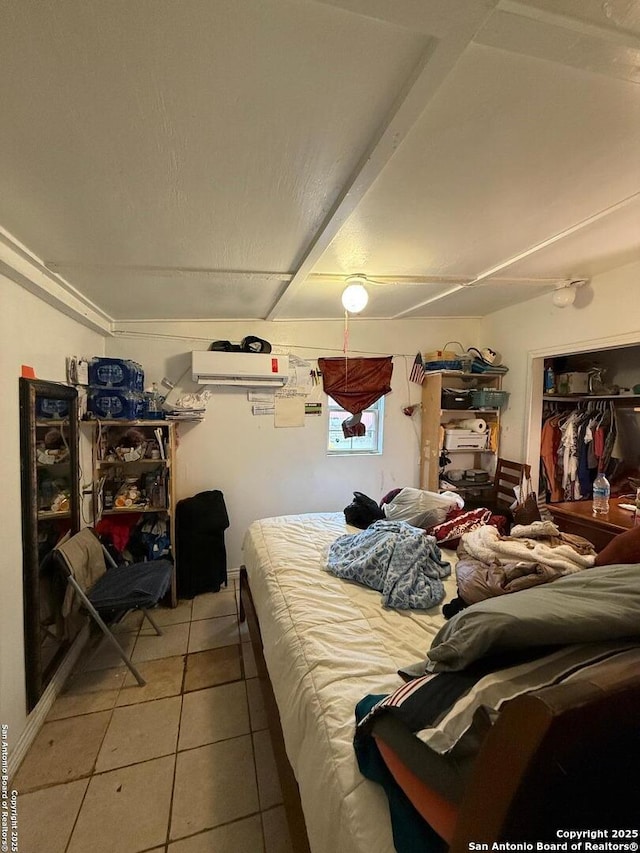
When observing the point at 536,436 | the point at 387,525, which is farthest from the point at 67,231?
the point at 536,436

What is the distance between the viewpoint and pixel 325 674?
1.19m

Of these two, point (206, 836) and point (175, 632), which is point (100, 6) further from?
point (175, 632)

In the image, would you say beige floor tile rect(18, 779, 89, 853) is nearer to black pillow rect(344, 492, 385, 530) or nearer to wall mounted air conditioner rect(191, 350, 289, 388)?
black pillow rect(344, 492, 385, 530)

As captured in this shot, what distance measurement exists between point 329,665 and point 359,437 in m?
2.66

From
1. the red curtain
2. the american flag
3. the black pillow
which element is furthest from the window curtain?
the black pillow

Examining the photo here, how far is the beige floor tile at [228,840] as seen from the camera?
1.30 metres

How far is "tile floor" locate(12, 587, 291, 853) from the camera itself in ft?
4.42

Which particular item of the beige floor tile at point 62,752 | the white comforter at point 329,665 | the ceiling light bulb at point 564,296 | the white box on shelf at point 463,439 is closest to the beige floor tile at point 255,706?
the white comforter at point 329,665

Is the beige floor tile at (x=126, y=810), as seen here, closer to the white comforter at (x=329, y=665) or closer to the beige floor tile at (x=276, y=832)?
the beige floor tile at (x=276, y=832)

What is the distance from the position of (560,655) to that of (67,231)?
7.26ft

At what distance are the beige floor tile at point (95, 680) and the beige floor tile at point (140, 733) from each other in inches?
8.8

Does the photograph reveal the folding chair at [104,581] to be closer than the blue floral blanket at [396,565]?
No

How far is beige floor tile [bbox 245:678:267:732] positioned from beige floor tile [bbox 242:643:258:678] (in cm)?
4

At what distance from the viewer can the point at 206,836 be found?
4.40ft
